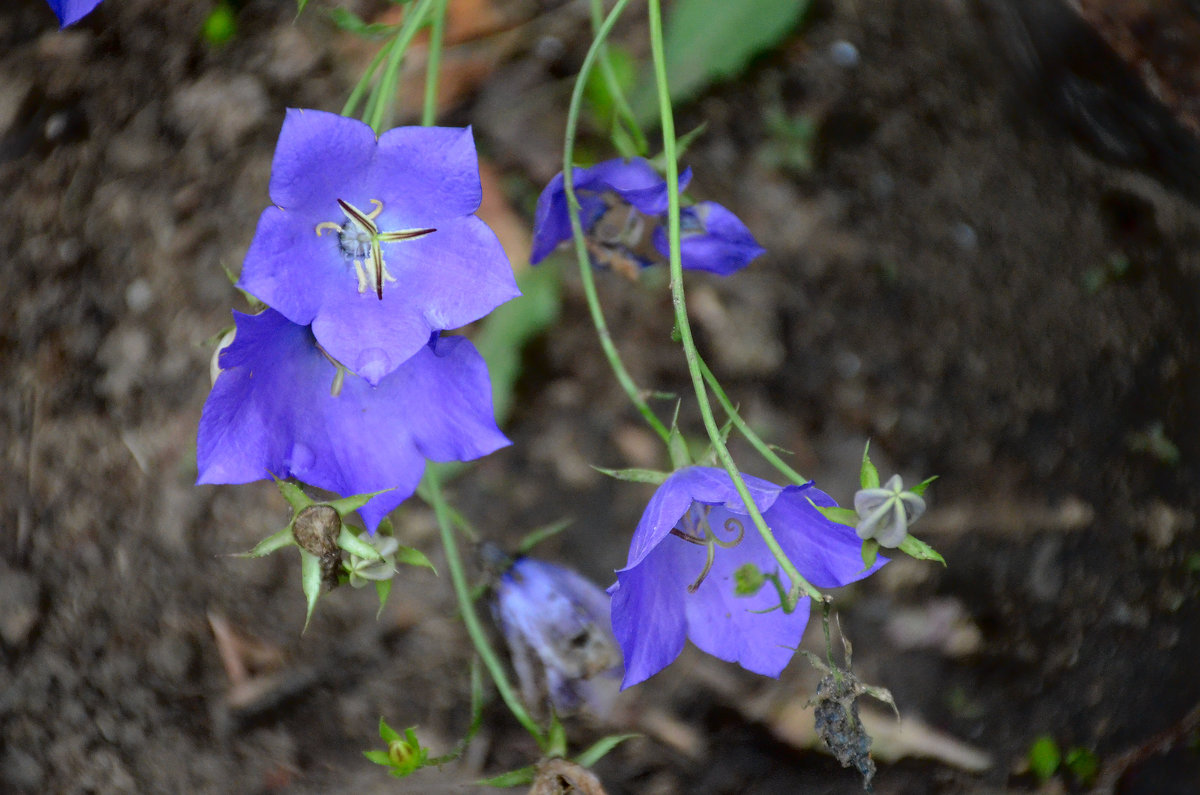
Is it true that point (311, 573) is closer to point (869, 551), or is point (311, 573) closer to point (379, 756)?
point (379, 756)

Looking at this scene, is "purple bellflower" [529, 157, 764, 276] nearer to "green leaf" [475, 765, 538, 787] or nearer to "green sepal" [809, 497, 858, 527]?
"green sepal" [809, 497, 858, 527]

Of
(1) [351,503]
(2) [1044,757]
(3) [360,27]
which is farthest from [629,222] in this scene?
(2) [1044,757]

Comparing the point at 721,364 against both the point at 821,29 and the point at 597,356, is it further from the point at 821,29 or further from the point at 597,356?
the point at 821,29

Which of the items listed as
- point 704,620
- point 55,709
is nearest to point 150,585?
point 55,709

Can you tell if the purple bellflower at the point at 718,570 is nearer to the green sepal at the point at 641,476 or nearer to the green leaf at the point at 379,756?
the green sepal at the point at 641,476

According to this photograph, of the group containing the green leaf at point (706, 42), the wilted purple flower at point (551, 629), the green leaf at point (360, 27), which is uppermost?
the green leaf at point (360, 27)

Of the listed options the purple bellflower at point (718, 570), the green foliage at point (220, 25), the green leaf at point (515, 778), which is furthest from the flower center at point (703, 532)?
the green foliage at point (220, 25)
